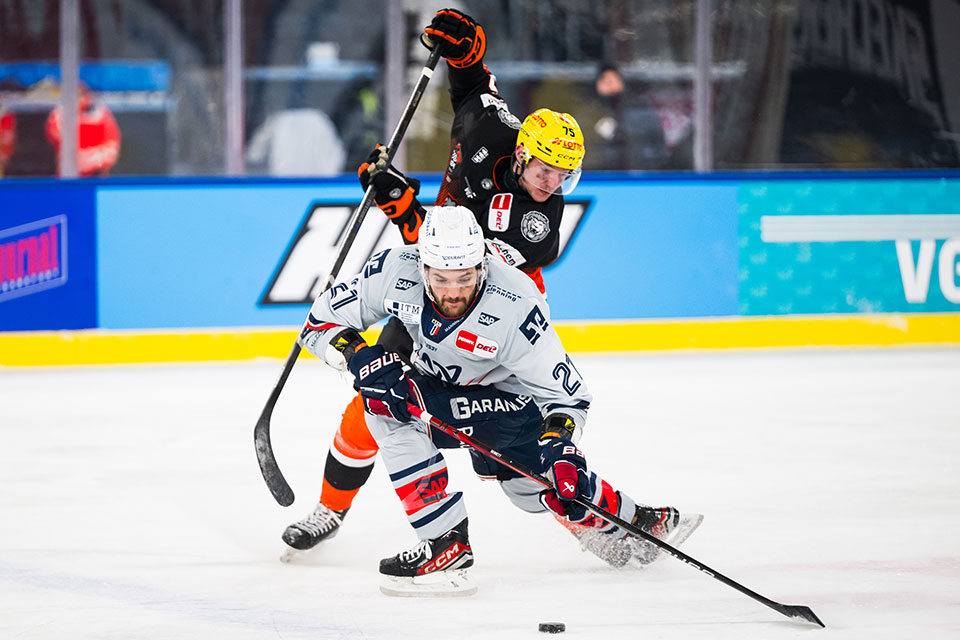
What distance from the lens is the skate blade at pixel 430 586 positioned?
290 cm

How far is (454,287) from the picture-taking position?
2865 mm

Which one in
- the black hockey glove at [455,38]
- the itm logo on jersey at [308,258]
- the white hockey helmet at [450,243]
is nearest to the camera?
the white hockey helmet at [450,243]

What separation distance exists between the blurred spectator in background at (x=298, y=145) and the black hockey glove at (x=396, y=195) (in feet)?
13.3

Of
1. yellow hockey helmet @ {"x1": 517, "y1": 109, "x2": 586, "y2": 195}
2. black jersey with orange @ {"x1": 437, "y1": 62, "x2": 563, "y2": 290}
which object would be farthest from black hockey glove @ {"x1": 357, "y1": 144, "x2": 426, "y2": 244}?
yellow hockey helmet @ {"x1": 517, "y1": 109, "x2": 586, "y2": 195}

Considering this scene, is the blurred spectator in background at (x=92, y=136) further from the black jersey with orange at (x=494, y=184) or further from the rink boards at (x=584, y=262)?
the black jersey with orange at (x=494, y=184)

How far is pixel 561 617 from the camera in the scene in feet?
9.00

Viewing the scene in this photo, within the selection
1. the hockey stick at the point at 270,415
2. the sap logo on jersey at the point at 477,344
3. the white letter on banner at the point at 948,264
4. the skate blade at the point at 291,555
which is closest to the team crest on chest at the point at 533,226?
→ the hockey stick at the point at 270,415

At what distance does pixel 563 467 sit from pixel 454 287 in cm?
46

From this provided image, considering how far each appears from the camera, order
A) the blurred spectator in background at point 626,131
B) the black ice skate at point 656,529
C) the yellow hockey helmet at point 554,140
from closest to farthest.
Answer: the black ice skate at point 656,529, the yellow hockey helmet at point 554,140, the blurred spectator in background at point 626,131

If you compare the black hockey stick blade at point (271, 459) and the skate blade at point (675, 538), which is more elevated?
the skate blade at point (675, 538)

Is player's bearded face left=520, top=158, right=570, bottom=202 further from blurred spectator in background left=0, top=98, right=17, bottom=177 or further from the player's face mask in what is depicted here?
blurred spectator in background left=0, top=98, right=17, bottom=177

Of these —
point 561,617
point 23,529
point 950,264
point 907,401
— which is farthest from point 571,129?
point 950,264

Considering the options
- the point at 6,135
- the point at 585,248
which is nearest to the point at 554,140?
the point at 585,248

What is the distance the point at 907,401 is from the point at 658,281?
1.93 meters
